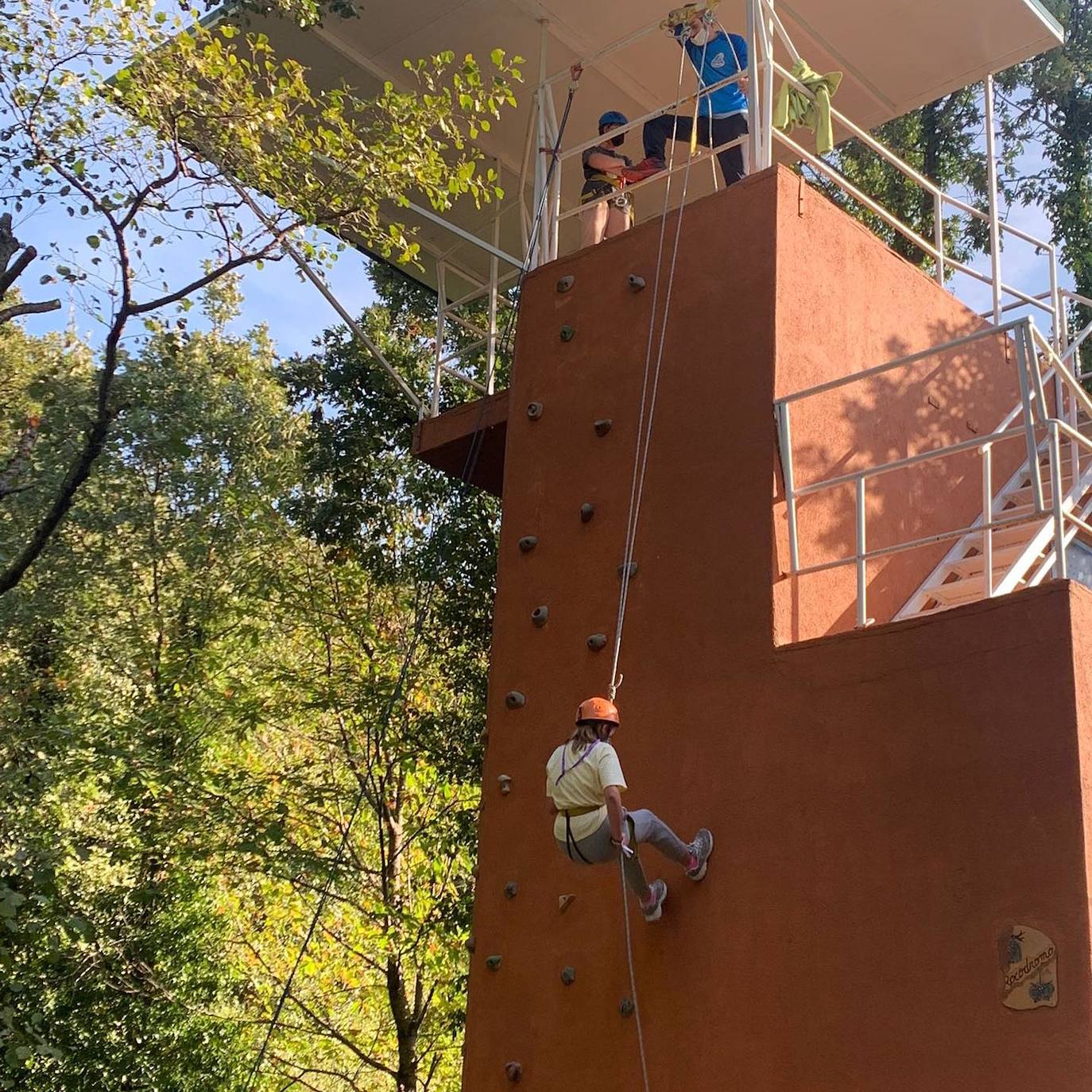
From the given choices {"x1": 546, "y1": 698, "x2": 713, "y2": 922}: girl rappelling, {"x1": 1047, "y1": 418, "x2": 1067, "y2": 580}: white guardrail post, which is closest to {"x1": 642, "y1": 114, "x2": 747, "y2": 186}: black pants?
{"x1": 1047, "y1": 418, "x2": 1067, "y2": 580}: white guardrail post

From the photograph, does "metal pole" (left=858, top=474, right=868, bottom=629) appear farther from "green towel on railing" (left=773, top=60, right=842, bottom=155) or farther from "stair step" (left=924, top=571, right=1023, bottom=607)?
"green towel on railing" (left=773, top=60, right=842, bottom=155)

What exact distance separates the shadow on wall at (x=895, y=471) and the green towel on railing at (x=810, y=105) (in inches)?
47.6

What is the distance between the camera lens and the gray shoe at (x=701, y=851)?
582 centimetres

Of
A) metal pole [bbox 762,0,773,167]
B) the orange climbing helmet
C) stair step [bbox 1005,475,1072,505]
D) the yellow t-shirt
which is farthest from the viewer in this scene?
stair step [bbox 1005,475,1072,505]

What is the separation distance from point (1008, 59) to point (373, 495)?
713 cm

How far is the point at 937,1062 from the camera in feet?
16.1

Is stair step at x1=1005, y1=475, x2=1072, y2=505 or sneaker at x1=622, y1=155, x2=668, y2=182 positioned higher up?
sneaker at x1=622, y1=155, x2=668, y2=182

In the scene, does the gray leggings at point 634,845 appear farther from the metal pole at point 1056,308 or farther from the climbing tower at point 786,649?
the metal pole at point 1056,308

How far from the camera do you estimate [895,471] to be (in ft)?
23.6

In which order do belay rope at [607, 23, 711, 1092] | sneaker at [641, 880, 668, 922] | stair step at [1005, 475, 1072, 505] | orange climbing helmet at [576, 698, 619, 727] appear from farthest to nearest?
stair step at [1005, 475, 1072, 505]
belay rope at [607, 23, 711, 1092]
sneaker at [641, 880, 668, 922]
orange climbing helmet at [576, 698, 619, 727]

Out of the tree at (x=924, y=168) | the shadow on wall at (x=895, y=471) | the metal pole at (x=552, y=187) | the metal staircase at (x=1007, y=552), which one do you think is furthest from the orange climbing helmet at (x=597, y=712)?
the tree at (x=924, y=168)

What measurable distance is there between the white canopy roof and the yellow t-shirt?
226 inches

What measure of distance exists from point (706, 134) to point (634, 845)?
201 inches

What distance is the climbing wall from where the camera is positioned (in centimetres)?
502
